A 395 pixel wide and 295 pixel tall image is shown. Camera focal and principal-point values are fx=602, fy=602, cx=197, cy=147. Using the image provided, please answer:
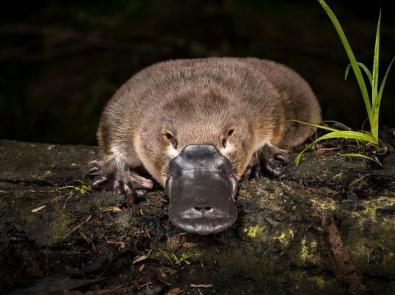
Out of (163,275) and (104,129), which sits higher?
(104,129)

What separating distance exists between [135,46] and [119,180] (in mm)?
2841

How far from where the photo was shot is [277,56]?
16.5ft

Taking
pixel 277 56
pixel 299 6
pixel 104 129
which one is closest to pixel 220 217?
pixel 104 129

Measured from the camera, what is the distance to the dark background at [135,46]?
500 cm

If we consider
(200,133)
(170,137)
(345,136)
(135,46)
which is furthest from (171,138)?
(135,46)

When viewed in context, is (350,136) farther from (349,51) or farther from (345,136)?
(349,51)

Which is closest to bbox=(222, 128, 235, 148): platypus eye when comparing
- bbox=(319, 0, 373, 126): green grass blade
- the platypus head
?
the platypus head

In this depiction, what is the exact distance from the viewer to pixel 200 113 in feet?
7.45

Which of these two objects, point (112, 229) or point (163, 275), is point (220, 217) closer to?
point (163, 275)

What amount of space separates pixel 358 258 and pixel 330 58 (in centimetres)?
337

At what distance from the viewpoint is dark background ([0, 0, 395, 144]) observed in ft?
16.4

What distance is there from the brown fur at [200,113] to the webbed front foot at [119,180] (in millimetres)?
15

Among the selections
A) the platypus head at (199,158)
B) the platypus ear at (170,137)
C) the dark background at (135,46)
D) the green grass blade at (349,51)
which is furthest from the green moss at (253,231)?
the dark background at (135,46)

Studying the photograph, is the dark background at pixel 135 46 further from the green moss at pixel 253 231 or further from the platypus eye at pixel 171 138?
the green moss at pixel 253 231
